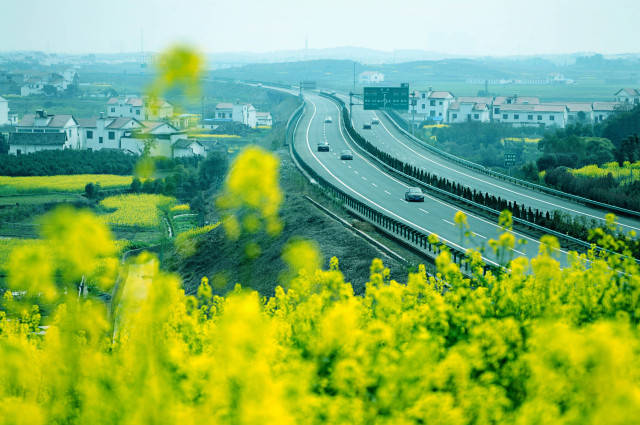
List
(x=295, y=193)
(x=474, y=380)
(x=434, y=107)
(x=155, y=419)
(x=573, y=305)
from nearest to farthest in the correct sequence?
(x=155, y=419), (x=474, y=380), (x=573, y=305), (x=295, y=193), (x=434, y=107)

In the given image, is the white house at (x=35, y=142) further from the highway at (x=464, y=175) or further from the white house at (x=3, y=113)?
the white house at (x=3, y=113)

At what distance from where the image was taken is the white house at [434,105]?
9675 cm

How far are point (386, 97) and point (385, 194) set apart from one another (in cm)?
3073

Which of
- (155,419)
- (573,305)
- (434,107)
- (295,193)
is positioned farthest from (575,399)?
(434,107)

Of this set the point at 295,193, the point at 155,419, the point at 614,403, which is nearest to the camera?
the point at 614,403

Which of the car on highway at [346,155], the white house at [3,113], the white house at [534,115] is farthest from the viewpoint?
the white house at [3,113]

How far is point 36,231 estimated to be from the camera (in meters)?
40.4

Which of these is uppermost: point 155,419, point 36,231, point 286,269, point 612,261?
point 612,261

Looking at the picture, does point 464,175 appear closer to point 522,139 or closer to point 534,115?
point 522,139

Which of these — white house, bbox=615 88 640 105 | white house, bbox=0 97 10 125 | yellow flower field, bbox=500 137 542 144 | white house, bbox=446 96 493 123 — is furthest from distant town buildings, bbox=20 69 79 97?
white house, bbox=615 88 640 105

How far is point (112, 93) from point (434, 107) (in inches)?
1947

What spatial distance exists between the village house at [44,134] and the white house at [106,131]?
2.66ft

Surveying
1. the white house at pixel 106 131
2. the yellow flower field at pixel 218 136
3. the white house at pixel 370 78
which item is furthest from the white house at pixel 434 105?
the white house at pixel 370 78

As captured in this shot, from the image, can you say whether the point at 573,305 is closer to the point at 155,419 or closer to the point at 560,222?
the point at 155,419
